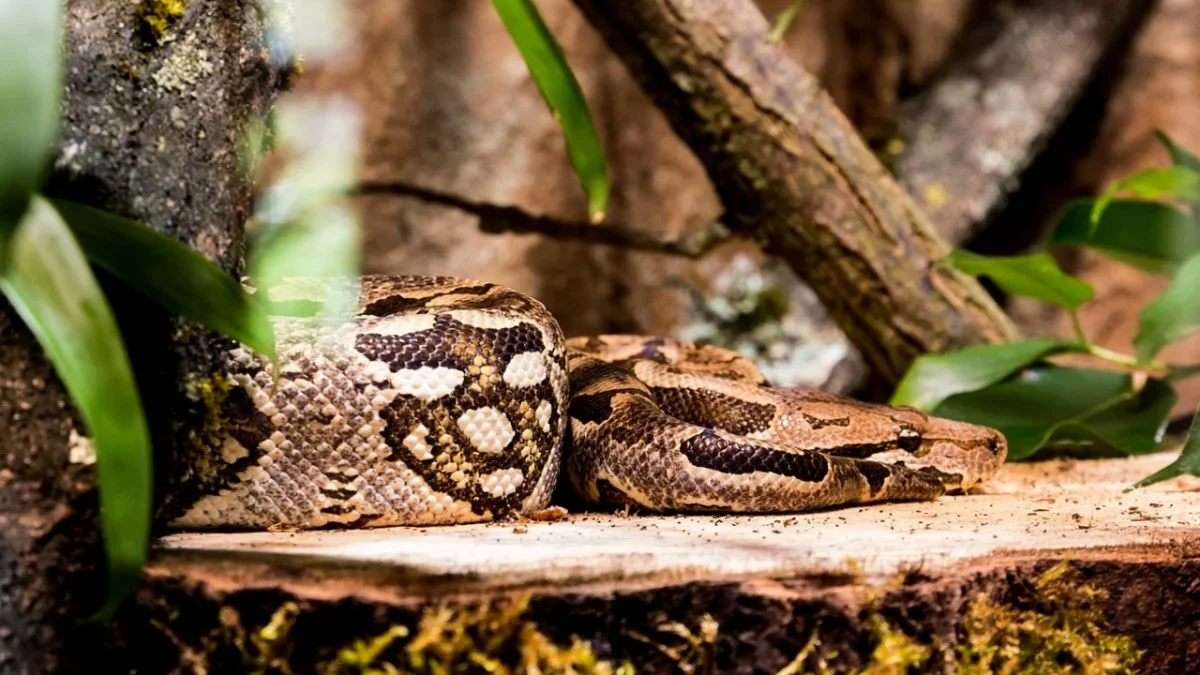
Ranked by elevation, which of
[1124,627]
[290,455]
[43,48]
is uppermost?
[43,48]

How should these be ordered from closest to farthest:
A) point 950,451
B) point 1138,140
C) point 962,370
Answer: point 950,451 < point 962,370 < point 1138,140

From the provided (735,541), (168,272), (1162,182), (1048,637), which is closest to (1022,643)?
(1048,637)

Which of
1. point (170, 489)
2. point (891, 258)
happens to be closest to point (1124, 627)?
point (170, 489)

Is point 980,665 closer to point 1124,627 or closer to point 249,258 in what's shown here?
point 1124,627

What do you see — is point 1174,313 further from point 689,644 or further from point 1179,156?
point 689,644

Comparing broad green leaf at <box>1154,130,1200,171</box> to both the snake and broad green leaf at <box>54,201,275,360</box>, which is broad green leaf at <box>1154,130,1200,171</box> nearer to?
the snake

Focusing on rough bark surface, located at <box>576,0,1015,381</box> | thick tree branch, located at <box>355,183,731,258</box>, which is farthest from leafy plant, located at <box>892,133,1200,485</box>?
thick tree branch, located at <box>355,183,731,258</box>
